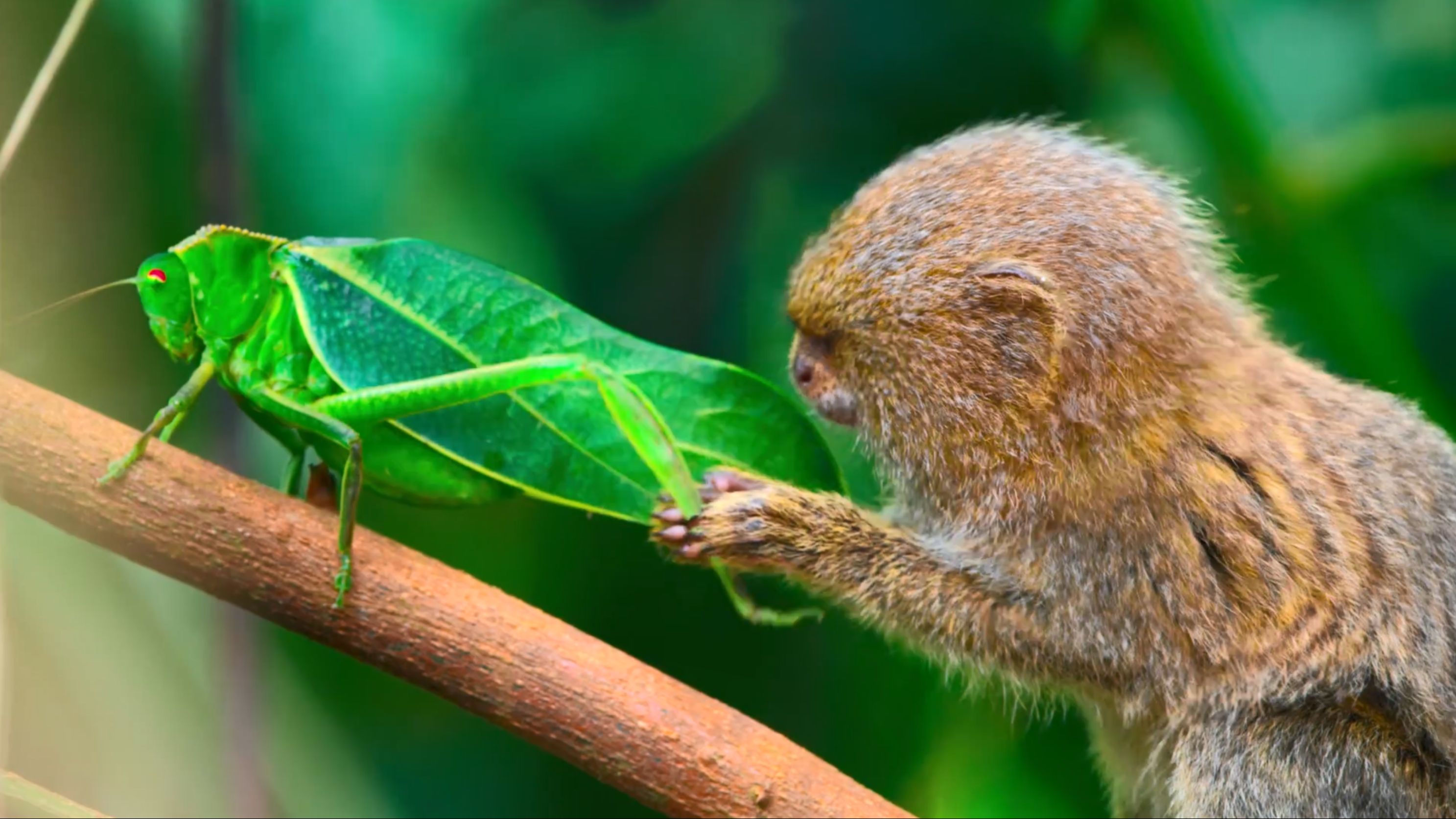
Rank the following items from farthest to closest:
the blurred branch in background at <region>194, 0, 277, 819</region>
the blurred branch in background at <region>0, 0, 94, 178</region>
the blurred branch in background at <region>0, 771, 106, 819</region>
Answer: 1. the blurred branch in background at <region>194, 0, 277, 819</region>
2. the blurred branch in background at <region>0, 0, 94, 178</region>
3. the blurred branch in background at <region>0, 771, 106, 819</region>

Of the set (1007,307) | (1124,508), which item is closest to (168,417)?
(1007,307)

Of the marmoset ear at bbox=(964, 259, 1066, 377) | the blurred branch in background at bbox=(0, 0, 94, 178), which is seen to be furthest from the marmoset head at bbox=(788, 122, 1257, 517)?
the blurred branch in background at bbox=(0, 0, 94, 178)

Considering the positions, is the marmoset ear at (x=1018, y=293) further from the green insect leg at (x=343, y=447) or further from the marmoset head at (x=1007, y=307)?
the green insect leg at (x=343, y=447)

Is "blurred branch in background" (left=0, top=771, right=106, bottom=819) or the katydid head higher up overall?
the katydid head

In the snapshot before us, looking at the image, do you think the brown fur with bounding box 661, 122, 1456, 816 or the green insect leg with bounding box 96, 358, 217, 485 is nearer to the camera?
the green insect leg with bounding box 96, 358, 217, 485

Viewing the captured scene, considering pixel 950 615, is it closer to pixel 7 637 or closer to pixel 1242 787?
pixel 1242 787

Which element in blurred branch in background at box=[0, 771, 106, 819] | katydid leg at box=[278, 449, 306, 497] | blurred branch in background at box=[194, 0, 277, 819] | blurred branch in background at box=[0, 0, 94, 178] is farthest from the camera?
blurred branch in background at box=[194, 0, 277, 819]

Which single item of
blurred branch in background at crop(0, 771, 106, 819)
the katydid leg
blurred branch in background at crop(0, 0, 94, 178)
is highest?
blurred branch in background at crop(0, 0, 94, 178)

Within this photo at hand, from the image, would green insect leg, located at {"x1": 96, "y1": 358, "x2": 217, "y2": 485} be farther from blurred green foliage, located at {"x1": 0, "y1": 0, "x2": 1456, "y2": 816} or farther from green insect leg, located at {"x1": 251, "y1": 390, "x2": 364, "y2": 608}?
blurred green foliage, located at {"x1": 0, "y1": 0, "x2": 1456, "y2": 816}

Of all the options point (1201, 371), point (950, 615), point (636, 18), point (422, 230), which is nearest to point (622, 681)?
point (950, 615)
